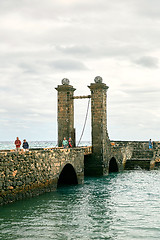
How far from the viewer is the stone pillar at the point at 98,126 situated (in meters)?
29.9

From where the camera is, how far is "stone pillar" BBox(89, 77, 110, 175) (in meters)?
29.9

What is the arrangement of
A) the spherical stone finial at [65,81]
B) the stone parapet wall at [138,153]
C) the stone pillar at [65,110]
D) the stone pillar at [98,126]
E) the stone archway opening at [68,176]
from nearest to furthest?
the stone archway opening at [68,176]
the stone pillar at [98,126]
the stone pillar at [65,110]
the spherical stone finial at [65,81]
the stone parapet wall at [138,153]

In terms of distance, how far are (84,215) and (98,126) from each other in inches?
602

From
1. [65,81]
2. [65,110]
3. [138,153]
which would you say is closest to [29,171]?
[65,110]

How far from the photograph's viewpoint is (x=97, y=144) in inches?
1195

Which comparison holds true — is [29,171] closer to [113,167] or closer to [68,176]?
[68,176]

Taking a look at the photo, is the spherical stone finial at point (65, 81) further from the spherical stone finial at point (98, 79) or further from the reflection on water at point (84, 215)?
the reflection on water at point (84, 215)

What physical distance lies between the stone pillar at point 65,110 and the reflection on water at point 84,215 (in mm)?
7744

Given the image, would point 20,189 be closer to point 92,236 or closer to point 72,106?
point 92,236

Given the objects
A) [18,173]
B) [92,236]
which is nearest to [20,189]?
[18,173]

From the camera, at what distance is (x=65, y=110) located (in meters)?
30.1

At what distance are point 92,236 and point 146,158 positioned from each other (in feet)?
95.1

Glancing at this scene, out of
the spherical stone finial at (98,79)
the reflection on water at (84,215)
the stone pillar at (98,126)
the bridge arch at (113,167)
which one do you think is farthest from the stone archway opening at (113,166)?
the reflection on water at (84,215)

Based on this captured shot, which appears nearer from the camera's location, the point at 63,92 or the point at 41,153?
Answer: the point at 41,153
